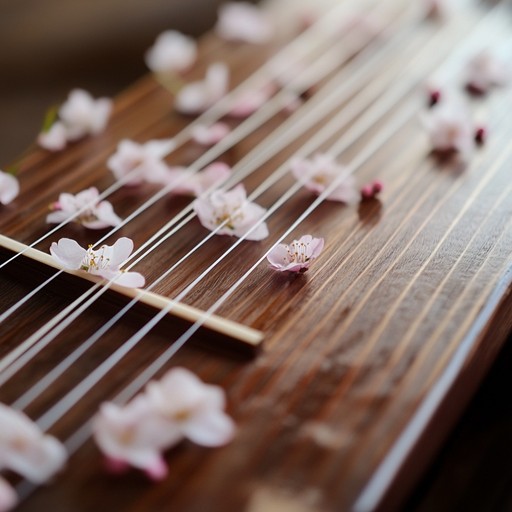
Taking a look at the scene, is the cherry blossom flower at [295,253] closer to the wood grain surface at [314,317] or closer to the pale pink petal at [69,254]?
the wood grain surface at [314,317]

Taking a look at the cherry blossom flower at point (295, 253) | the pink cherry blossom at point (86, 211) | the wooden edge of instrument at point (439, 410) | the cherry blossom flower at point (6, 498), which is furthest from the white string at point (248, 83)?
the wooden edge of instrument at point (439, 410)

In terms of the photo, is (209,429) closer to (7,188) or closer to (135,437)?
(135,437)

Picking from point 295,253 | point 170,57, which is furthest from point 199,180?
point 170,57

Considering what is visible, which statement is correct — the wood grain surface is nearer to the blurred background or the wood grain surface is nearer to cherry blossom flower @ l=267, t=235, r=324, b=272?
cherry blossom flower @ l=267, t=235, r=324, b=272

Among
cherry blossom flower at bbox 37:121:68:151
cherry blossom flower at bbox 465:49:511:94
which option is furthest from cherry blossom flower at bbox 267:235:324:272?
cherry blossom flower at bbox 465:49:511:94

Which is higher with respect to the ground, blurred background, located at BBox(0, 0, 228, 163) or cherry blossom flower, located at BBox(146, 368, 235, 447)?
blurred background, located at BBox(0, 0, 228, 163)

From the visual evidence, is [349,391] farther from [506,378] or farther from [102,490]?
[506,378]
